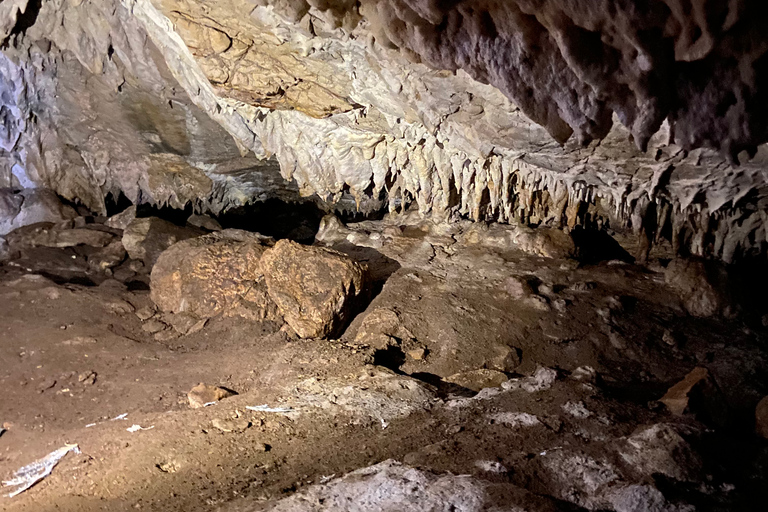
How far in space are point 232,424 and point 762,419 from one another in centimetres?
371

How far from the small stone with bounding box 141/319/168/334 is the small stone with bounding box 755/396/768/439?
5.82m

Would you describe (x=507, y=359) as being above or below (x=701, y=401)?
below

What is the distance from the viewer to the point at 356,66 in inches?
208

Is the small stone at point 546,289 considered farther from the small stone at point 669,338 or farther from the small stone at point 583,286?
the small stone at point 669,338

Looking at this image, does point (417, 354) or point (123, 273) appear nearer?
point (417, 354)

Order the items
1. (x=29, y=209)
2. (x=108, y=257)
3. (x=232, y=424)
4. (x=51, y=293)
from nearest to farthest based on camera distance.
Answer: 1. (x=232, y=424)
2. (x=51, y=293)
3. (x=108, y=257)
4. (x=29, y=209)

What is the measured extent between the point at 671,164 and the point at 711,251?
7.23ft

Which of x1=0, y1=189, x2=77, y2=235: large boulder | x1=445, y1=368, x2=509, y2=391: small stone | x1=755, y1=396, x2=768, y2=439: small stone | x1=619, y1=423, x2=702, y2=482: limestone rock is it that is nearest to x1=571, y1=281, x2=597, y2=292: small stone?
x1=445, y1=368, x2=509, y2=391: small stone

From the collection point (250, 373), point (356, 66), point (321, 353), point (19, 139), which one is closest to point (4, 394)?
point (250, 373)

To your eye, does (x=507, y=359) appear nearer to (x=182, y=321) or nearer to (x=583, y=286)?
(x=583, y=286)

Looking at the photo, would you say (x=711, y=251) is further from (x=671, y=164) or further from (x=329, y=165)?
(x=329, y=165)

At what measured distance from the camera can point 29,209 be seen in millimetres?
9586

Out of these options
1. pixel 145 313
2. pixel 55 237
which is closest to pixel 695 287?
pixel 145 313

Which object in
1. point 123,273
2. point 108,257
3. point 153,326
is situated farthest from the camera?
point 108,257
